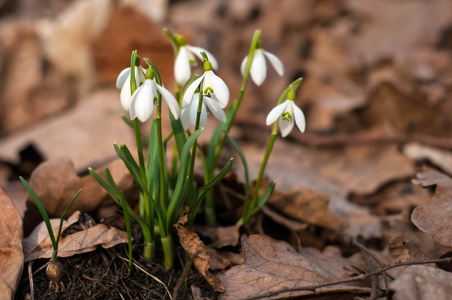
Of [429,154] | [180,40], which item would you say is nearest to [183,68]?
[180,40]

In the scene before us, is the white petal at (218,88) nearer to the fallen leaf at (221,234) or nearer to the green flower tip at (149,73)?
the green flower tip at (149,73)

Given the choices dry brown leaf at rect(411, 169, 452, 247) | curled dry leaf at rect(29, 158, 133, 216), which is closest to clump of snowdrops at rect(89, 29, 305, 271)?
curled dry leaf at rect(29, 158, 133, 216)

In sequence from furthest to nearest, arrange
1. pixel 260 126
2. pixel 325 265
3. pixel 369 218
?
1. pixel 260 126
2. pixel 369 218
3. pixel 325 265

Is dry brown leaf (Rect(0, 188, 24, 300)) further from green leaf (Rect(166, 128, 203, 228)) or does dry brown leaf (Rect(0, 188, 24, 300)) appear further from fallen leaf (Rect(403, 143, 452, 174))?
fallen leaf (Rect(403, 143, 452, 174))

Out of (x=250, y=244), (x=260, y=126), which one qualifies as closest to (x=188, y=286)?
(x=250, y=244)

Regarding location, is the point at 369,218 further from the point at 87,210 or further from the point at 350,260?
the point at 87,210
